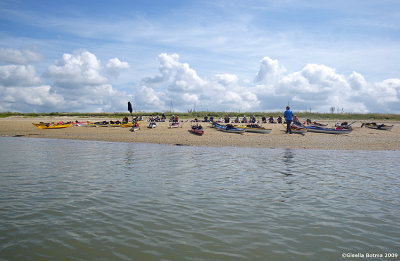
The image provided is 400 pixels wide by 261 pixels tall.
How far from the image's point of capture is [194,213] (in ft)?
29.4

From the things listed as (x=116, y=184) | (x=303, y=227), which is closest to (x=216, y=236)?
(x=303, y=227)

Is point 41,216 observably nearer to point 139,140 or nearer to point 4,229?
point 4,229

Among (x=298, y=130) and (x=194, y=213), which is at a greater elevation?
(x=298, y=130)

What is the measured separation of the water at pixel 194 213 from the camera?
6629 millimetres

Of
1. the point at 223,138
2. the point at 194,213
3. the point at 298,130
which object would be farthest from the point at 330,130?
the point at 194,213

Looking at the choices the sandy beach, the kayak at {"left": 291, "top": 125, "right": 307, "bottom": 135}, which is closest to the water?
the sandy beach

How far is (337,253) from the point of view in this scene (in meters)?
6.57

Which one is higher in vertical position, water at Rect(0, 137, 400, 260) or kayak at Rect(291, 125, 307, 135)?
kayak at Rect(291, 125, 307, 135)

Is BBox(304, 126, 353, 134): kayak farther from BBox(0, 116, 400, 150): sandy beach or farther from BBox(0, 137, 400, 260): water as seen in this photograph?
BBox(0, 137, 400, 260): water

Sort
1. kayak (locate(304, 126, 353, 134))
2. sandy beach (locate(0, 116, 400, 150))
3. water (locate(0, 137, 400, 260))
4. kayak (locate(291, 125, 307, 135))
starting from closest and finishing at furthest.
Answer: water (locate(0, 137, 400, 260))
sandy beach (locate(0, 116, 400, 150))
kayak (locate(291, 125, 307, 135))
kayak (locate(304, 126, 353, 134))

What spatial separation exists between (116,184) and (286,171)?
9.18 metres

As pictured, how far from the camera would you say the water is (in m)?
6.63

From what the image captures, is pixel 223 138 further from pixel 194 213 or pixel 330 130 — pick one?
pixel 194 213

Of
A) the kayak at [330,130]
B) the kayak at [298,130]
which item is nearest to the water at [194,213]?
the kayak at [298,130]
